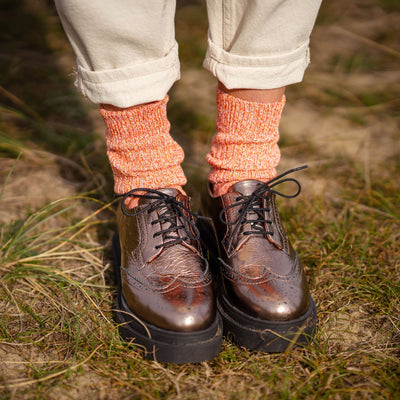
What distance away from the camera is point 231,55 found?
36.6 inches

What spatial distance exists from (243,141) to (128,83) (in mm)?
331

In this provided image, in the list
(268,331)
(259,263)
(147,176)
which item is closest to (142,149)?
(147,176)

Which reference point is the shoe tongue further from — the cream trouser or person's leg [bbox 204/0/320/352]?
the cream trouser

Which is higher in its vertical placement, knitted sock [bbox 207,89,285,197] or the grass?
knitted sock [bbox 207,89,285,197]

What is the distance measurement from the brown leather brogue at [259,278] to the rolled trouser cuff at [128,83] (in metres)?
0.33

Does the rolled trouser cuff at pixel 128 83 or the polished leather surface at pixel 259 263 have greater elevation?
the rolled trouser cuff at pixel 128 83

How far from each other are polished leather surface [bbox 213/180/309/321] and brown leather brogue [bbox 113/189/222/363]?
7 cm

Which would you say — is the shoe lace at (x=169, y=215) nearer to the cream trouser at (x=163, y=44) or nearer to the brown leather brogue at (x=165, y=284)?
the brown leather brogue at (x=165, y=284)

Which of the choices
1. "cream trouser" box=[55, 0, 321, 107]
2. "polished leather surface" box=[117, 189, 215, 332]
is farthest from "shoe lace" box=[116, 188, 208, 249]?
"cream trouser" box=[55, 0, 321, 107]

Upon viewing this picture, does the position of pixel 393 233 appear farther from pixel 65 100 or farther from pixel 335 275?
pixel 65 100

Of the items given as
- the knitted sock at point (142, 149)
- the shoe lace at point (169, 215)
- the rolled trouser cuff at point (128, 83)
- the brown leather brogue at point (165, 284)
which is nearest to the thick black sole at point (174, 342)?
the brown leather brogue at point (165, 284)

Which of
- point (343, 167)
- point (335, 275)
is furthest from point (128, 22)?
point (343, 167)

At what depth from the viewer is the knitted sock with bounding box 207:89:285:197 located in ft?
3.28

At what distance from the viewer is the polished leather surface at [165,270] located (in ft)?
2.77
